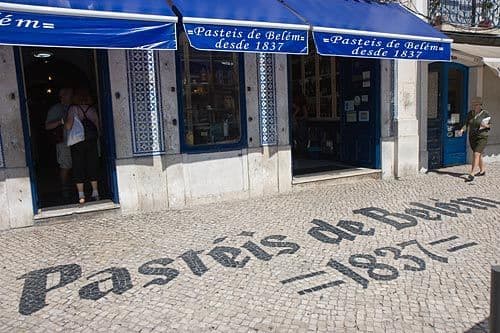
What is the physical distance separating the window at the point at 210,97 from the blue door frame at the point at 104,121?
1062 millimetres

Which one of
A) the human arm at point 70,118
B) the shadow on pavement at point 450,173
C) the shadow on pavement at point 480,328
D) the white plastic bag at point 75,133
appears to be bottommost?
the shadow on pavement at point 480,328

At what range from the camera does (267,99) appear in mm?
6605

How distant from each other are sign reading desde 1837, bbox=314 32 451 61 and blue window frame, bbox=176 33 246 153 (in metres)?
1.45

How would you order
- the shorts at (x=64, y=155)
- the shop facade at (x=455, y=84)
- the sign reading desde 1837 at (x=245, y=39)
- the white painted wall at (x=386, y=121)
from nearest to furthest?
the sign reading desde 1837 at (x=245, y=39) < the shorts at (x=64, y=155) < the white painted wall at (x=386, y=121) < the shop facade at (x=455, y=84)

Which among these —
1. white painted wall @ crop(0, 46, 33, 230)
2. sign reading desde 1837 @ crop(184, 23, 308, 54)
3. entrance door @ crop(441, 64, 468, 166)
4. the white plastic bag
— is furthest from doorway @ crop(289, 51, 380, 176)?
white painted wall @ crop(0, 46, 33, 230)

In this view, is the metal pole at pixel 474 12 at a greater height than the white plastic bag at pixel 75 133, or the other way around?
the metal pole at pixel 474 12

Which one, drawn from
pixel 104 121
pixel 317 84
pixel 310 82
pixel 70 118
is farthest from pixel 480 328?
pixel 310 82

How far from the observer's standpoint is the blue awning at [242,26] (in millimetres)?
4820

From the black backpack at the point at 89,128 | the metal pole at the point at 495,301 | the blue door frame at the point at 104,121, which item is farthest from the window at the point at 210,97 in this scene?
the metal pole at the point at 495,301

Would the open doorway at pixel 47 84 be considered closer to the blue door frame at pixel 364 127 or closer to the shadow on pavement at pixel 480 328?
the blue door frame at pixel 364 127

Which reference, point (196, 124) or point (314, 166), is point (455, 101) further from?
point (196, 124)

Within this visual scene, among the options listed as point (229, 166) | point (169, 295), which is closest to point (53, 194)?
point (229, 166)

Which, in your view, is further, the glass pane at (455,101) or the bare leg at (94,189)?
the glass pane at (455,101)

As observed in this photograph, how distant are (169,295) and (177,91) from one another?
132 inches
